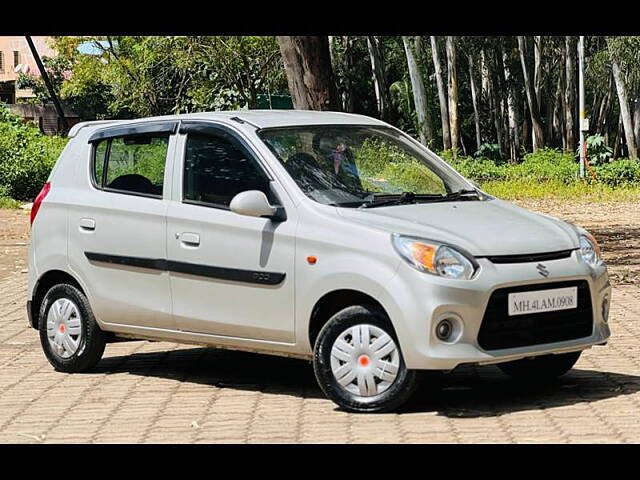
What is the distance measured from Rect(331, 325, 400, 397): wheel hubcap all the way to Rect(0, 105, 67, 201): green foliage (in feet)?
79.9

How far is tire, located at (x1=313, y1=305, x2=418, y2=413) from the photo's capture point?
7.46 meters

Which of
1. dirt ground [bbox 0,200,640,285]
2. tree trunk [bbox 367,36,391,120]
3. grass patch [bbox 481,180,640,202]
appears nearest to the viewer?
dirt ground [bbox 0,200,640,285]

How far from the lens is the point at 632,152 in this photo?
54688 mm

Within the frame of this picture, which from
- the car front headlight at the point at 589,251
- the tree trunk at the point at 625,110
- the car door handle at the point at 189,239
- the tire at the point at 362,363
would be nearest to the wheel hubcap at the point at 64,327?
the car door handle at the point at 189,239

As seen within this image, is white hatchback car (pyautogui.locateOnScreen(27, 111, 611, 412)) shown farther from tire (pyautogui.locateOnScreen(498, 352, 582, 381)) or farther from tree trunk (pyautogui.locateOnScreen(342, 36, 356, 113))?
tree trunk (pyautogui.locateOnScreen(342, 36, 356, 113))

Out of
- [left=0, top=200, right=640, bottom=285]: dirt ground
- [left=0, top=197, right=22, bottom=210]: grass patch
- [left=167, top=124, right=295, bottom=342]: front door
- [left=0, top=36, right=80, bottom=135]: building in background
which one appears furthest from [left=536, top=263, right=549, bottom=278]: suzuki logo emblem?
[left=0, top=36, right=80, bottom=135]: building in background

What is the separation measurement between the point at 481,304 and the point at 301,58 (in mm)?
9206

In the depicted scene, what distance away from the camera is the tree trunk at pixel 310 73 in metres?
16.0

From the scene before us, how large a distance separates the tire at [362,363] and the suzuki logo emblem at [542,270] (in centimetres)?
88

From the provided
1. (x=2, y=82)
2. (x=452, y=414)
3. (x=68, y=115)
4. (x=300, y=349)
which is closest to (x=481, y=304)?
(x=452, y=414)

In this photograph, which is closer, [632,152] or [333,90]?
[333,90]

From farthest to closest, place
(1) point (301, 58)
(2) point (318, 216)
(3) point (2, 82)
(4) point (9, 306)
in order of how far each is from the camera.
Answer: (3) point (2, 82) < (1) point (301, 58) < (4) point (9, 306) < (2) point (318, 216)
